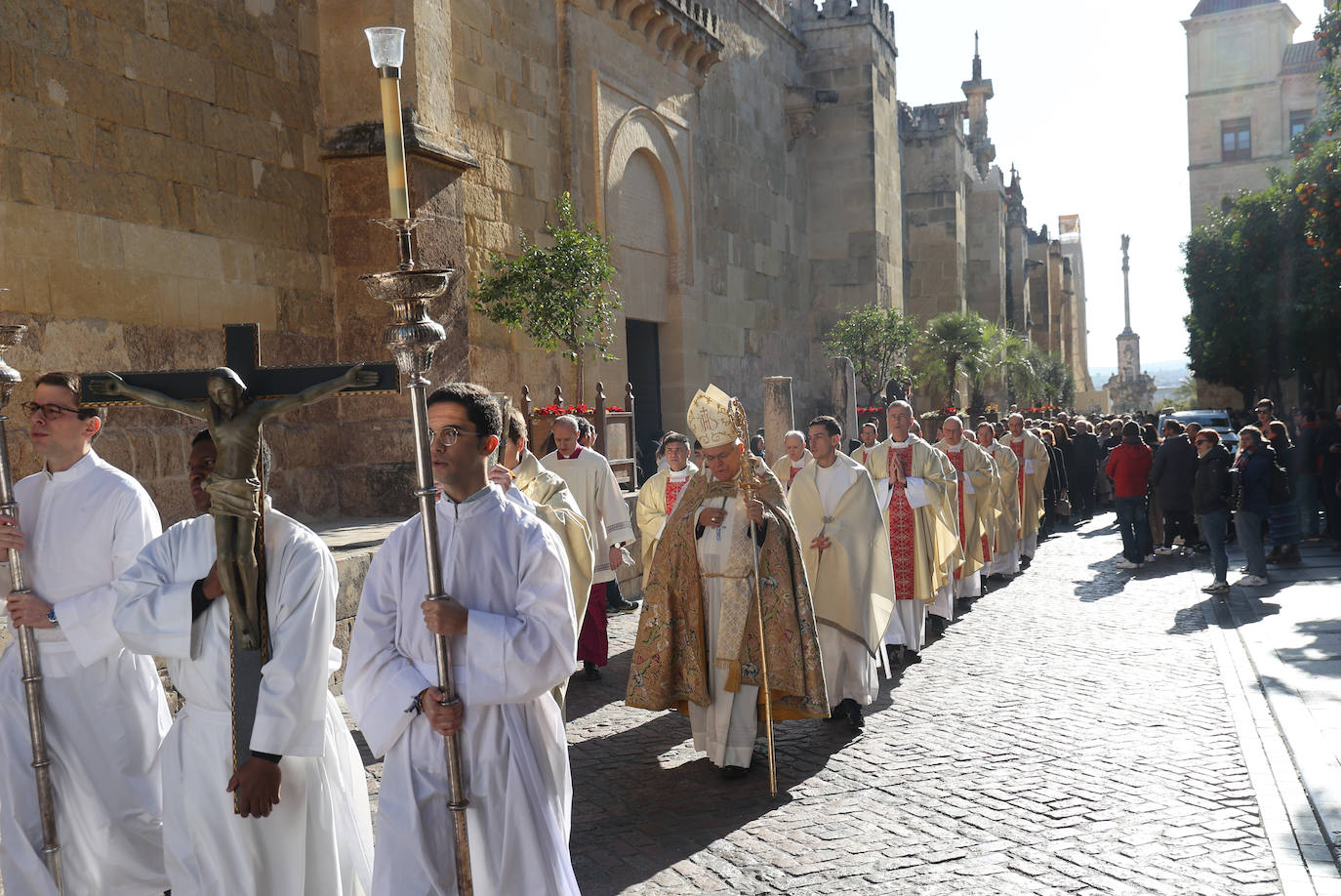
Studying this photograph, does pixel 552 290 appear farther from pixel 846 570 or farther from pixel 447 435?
pixel 447 435

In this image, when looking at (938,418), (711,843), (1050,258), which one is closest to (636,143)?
(938,418)

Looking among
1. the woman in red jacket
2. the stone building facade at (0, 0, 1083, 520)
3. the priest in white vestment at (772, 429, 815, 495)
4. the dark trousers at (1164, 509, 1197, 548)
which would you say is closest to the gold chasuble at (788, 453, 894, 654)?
the priest in white vestment at (772, 429, 815, 495)

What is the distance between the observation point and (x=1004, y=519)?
1416 centimetres

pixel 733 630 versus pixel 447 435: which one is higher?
pixel 447 435

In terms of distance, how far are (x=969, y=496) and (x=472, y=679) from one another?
970 cm

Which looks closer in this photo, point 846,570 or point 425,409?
point 425,409

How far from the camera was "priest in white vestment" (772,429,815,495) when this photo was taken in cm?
852

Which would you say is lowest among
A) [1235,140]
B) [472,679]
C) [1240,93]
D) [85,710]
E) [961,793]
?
[961,793]

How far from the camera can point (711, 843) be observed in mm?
5113

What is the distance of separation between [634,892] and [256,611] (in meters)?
2.12

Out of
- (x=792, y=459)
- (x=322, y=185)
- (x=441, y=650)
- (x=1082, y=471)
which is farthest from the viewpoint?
(x=1082, y=471)

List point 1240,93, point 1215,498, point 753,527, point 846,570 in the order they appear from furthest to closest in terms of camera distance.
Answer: point 1240,93 < point 1215,498 < point 846,570 < point 753,527

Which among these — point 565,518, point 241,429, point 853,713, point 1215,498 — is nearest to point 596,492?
point 565,518

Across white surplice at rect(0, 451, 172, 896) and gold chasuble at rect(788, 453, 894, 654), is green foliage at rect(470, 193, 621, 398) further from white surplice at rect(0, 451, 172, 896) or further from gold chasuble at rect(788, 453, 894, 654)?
white surplice at rect(0, 451, 172, 896)
